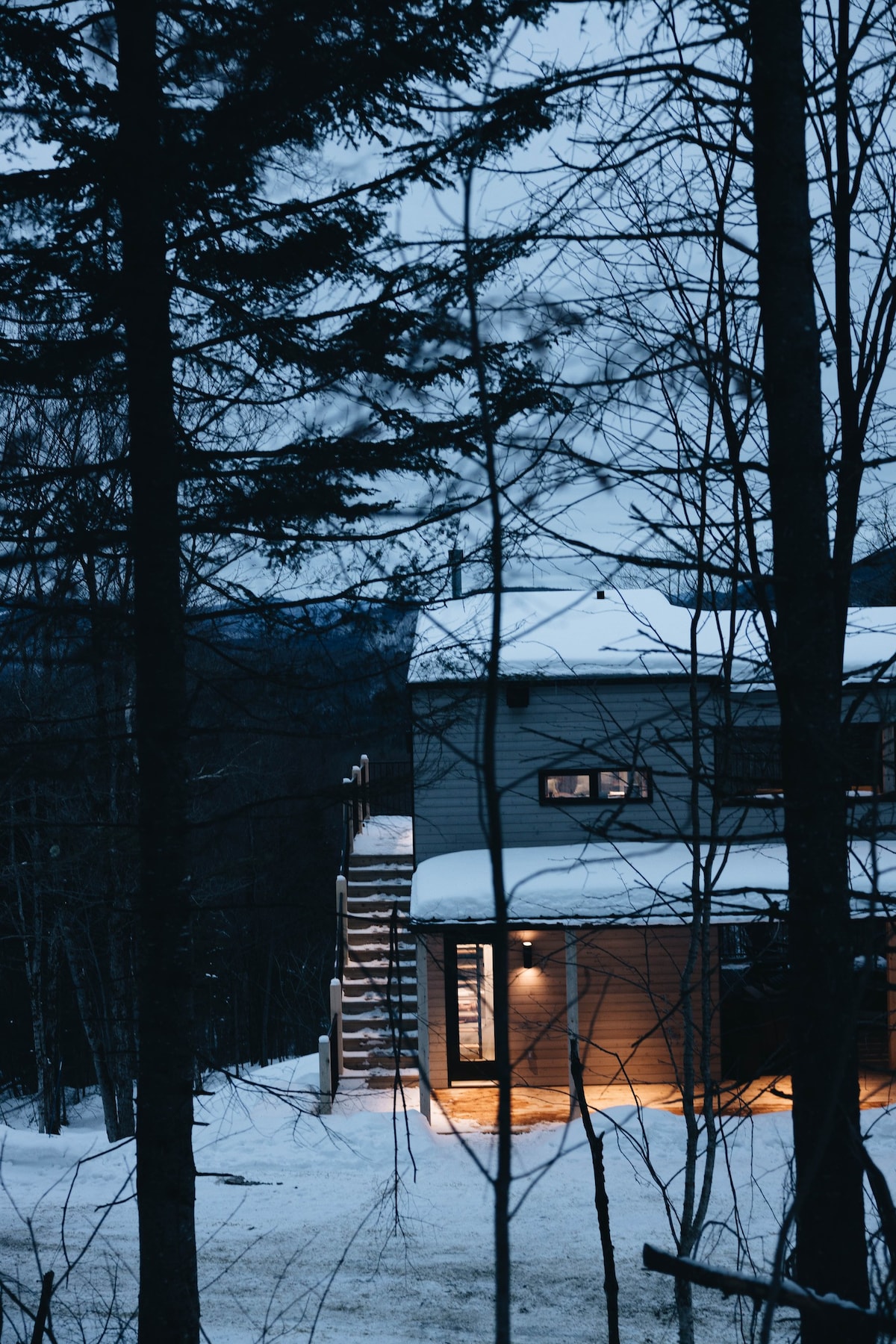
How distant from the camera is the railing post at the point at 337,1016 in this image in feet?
43.8

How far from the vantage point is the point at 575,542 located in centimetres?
405

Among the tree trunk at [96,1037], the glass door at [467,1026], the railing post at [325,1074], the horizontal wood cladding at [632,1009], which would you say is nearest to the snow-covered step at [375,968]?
the glass door at [467,1026]

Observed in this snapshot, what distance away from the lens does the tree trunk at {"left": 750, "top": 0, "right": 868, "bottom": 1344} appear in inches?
146

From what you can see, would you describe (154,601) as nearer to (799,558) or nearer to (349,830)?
(799,558)

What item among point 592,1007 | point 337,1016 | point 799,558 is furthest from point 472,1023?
point 799,558

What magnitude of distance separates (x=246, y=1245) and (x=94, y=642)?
21.3 ft

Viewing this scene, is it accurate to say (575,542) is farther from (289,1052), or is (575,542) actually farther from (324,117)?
(289,1052)

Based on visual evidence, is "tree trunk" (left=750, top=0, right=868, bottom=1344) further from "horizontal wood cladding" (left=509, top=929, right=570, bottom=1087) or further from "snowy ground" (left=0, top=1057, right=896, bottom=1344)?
"horizontal wood cladding" (left=509, top=929, right=570, bottom=1087)

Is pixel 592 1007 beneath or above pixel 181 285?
beneath

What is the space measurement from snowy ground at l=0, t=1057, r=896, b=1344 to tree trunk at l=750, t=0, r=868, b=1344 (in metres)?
2.58

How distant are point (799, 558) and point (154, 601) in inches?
127

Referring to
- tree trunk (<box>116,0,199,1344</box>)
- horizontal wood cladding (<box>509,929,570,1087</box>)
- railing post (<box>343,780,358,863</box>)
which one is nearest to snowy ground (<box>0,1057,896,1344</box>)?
tree trunk (<box>116,0,199,1344</box>)

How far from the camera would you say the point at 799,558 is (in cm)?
391

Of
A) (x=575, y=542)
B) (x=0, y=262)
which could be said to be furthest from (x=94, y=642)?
(x=575, y=542)
